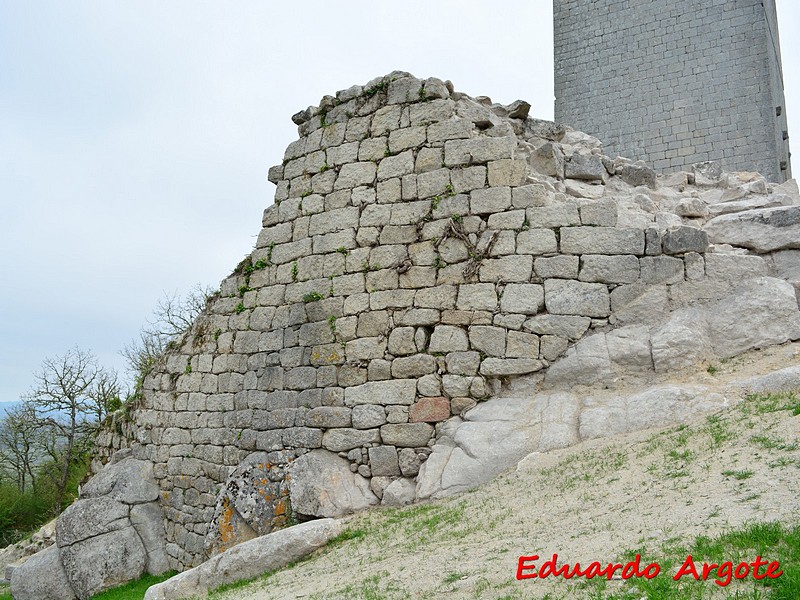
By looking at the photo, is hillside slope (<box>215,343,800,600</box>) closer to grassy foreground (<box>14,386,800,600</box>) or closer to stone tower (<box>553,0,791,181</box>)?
grassy foreground (<box>14,386,800,600</box>)

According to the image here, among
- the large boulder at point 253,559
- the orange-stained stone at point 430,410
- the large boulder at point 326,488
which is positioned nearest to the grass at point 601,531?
the large boulder at point 253,559

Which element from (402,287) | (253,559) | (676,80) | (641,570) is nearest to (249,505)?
(253,559)

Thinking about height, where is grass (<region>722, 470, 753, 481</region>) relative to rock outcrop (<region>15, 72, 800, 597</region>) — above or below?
below

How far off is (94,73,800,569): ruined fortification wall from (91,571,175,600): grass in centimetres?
28

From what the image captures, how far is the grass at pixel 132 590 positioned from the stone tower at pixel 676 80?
36.0 feet

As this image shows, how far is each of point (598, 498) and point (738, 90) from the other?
1089 cm

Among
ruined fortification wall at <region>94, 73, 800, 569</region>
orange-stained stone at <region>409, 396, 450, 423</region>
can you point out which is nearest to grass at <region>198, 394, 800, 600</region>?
orange-stained stone at <region>409, 396, 450, 423</region>

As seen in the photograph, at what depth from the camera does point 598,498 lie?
436 centimetres

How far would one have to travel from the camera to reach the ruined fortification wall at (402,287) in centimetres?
630

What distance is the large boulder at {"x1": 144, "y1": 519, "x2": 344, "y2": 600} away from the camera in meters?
5.57

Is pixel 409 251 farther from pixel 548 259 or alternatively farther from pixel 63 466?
pixel 63 466

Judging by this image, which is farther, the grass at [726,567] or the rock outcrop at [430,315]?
the rock outcrop at [430,315]

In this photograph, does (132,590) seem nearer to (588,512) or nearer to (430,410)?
(430,410)

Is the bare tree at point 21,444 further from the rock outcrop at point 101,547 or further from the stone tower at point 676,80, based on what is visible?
the stone tower at point 676,80
